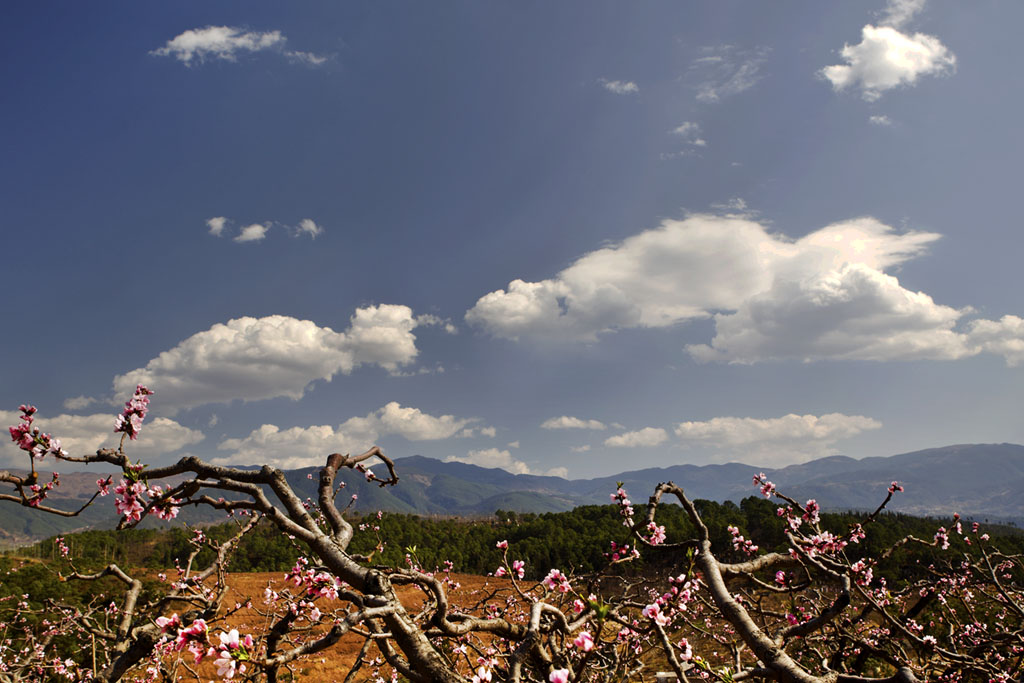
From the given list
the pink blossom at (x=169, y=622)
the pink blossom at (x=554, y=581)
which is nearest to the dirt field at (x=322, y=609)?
the pink blossom at (x=169, y=622)

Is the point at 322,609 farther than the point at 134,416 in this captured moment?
Yes

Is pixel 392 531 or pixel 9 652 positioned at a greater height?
pixel 9 652

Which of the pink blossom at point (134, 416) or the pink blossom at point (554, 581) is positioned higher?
the pink blossom at point (134, 416)

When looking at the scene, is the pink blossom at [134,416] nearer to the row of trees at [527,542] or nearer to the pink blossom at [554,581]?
the pink blossom at [554,581]

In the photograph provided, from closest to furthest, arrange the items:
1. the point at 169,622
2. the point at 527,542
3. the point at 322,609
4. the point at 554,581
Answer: the point at 169,622, the point at 554,581, the point at 322,609, the point at 527,542

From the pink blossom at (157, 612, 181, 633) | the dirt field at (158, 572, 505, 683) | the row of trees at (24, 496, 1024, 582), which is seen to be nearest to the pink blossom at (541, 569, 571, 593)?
the dirt field at (158, 572, 505, 683)

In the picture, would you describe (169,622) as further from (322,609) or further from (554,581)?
(322,609)

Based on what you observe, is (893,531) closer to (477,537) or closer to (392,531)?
(477,537)

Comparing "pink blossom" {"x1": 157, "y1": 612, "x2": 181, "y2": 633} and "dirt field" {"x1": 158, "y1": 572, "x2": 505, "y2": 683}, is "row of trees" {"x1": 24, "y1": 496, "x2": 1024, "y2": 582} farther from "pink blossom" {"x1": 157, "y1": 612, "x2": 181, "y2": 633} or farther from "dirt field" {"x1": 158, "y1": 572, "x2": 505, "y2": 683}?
"pink blossom" {"x1": 157, "y1": 612, "x2": 181, "y2": 633}

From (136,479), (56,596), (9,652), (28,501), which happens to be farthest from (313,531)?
(56,596)

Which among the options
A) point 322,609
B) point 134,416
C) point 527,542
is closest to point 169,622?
point 134,416

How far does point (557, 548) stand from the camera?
31609 millimetres

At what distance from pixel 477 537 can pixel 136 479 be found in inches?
1511

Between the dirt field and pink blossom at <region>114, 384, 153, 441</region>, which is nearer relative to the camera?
pink blossom at <region>114, 384, 153, 441</region>
